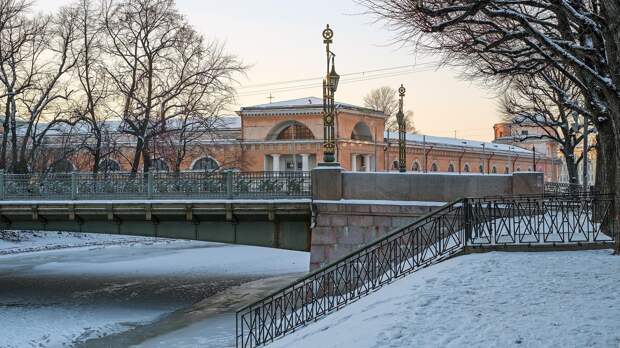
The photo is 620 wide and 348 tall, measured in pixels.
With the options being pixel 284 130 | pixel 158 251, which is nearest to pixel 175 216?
pixel 158 251

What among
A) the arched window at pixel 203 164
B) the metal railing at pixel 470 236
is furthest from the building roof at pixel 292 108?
the metal railing at pixel 470 236

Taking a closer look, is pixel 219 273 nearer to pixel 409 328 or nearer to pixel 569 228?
pixel 569 228

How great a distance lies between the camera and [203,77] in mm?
36969

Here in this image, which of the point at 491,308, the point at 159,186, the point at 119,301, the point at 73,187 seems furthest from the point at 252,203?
the point at 491,308

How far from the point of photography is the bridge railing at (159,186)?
22250 millimetres

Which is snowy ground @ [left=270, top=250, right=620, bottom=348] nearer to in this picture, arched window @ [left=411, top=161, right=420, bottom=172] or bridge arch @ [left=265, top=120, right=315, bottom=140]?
bridge arch @ [left=265, top=120, right=315, bottom=140]

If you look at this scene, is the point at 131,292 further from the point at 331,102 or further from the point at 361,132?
the point at 361,132

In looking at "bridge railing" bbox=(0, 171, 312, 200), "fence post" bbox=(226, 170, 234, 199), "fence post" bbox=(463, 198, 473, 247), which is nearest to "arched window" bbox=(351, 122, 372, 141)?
"bridge railing" bbox=(0, 171, 312, 200)

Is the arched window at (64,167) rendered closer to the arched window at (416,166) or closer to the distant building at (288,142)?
the distant building at (288,142)

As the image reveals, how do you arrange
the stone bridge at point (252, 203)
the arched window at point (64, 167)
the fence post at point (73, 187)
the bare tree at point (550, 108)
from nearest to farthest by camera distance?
the stone bridge at point (252, 203) → the fence post at point (73, 187) → the bare tree at point (550, 108) → the arched window at point (64, 167)

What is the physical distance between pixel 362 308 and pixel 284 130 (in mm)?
42678

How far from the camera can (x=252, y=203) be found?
22.1 meters

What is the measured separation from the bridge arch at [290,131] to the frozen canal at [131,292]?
12183 mm

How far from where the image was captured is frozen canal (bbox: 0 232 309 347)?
20000 millimetres
